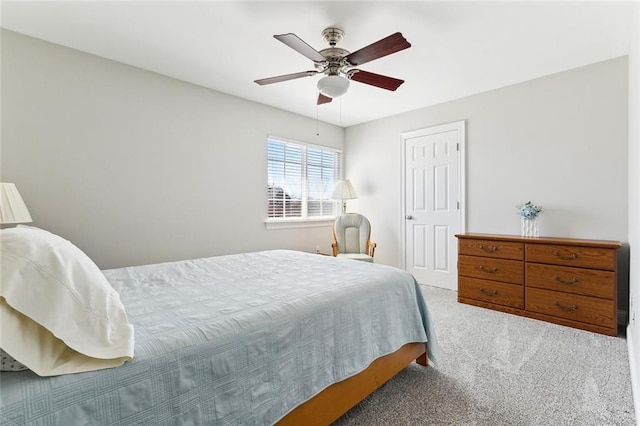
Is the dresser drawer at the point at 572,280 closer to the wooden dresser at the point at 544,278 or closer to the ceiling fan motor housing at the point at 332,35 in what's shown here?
the wooden dresser at the point at 544,278

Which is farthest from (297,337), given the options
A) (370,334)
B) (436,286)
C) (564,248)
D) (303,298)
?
(436,286)

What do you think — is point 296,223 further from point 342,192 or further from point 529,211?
point 529,211

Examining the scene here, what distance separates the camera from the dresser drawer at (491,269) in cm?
308

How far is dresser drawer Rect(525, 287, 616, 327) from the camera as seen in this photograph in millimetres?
2568

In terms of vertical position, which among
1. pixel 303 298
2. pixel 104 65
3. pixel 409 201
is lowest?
pixel 303 298

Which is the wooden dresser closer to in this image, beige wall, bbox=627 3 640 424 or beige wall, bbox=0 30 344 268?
beige wall, bbox=627 3 640 424

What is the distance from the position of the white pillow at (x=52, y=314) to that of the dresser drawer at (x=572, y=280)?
3.42m

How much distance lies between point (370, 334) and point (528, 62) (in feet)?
10.2

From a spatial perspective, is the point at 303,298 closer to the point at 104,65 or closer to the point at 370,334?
the point at 370,334

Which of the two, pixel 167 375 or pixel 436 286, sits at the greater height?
pixel 167 375

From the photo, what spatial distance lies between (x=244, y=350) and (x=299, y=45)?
6.11ft

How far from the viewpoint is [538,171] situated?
11.0ft

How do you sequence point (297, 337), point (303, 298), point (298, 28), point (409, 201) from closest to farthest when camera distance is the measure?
point (297, 337), point (303, 298), point (298, 28), point (409, 201)

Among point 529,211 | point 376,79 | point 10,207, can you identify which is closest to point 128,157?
point 10,207
